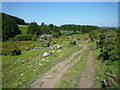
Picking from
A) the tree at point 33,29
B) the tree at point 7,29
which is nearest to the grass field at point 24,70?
the tree at point 7,29

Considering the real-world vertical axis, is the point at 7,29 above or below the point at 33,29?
below

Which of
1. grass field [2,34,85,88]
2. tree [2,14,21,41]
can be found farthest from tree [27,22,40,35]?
grass field [2,34,85,88]

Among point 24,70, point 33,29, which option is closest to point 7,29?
point 33,29

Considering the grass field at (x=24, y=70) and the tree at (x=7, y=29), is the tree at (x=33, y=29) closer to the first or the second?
the tree at (x=7, y=29)

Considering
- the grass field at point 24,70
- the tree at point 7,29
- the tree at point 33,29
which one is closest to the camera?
the grass field at point 24,70

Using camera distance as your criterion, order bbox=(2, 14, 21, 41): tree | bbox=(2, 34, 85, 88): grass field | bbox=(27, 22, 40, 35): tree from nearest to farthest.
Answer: bbox=(2, 34, 85, 88): grass field → bbox=(2, 14, 21, 41): tree → bbox=(27, 22, 40, 35): tree

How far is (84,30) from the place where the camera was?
417 ft

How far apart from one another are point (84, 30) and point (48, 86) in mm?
124687

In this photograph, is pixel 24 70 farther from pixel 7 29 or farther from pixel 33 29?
pixel 33 29

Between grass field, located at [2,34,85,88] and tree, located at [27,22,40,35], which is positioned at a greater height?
tree, located at [27,22,40,35]

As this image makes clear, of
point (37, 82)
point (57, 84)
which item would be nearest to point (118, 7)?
point (57, 84)

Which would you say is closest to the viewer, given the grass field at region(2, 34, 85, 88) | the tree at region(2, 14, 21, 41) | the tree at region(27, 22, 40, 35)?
the grass field at region(2, 34, 85, 88)

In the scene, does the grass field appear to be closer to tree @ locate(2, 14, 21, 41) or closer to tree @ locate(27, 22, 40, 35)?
tree @ locate(2, 14, 21, 41)

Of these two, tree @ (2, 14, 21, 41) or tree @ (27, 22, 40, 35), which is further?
tree @ (27, 22, 40, 35)
